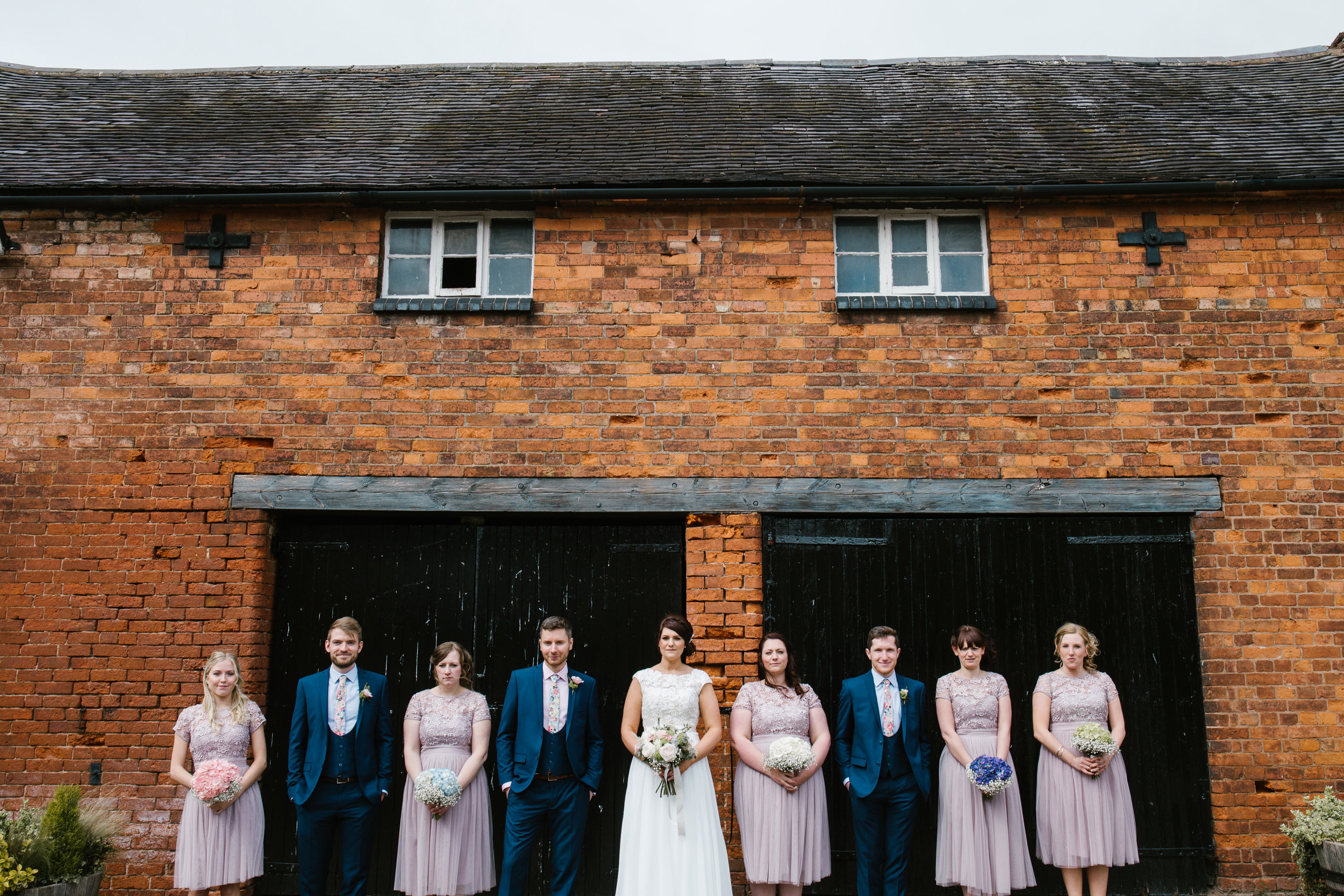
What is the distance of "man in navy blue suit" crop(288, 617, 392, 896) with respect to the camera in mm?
5215

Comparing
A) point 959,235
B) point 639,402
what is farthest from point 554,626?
point 959,235

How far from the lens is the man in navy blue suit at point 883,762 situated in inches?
207

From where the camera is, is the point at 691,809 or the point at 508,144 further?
the point at 508,144

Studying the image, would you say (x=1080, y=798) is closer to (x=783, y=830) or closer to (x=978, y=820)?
(x=978, y=820)

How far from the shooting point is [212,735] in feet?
17.1

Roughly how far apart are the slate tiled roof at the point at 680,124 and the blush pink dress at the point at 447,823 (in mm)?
3634

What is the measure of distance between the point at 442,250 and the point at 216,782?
389 cm

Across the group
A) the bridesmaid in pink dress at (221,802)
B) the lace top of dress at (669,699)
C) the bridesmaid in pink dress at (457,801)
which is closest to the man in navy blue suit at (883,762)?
the lace top of dress at (669,699)

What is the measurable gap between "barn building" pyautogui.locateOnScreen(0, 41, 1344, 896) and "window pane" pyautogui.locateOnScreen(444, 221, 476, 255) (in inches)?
1.3

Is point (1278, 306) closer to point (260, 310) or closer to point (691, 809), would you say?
point (691, 809)

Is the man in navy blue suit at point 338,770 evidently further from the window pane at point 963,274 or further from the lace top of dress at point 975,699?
the window pane at point 963,274

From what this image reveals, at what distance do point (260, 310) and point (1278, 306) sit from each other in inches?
285

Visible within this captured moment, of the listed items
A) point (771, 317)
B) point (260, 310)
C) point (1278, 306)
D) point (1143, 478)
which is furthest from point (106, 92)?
point (1278, 306)

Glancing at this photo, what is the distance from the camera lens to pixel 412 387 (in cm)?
652
